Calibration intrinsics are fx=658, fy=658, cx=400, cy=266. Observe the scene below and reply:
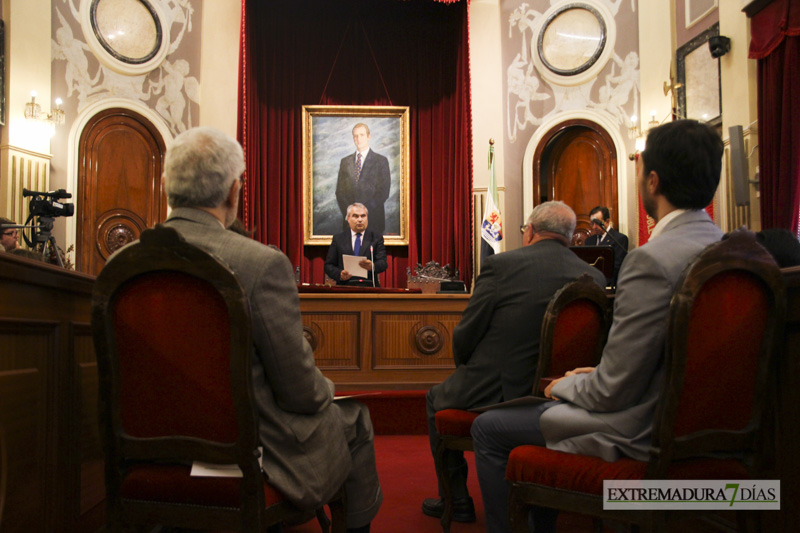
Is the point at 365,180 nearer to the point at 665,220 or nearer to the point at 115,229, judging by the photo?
the point at 115,229

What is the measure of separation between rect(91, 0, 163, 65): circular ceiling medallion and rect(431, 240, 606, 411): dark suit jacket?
6.04 meters

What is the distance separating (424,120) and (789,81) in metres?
3.67

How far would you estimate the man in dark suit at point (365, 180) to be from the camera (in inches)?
297

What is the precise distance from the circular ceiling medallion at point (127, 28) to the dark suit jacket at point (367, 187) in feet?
7.92

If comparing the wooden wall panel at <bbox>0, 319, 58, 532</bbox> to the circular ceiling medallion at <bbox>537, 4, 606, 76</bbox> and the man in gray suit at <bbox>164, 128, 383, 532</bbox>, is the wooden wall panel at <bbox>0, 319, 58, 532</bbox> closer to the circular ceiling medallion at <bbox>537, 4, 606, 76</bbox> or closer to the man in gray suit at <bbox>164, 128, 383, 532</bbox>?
the man in gray suit at <bbox>164, 128, 383, 532</bbox>

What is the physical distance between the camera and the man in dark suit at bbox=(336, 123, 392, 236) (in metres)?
7.54

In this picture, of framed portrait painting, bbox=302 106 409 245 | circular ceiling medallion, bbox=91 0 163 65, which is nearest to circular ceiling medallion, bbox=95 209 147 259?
circular ceiling medallion, bbox=91 0 163 65

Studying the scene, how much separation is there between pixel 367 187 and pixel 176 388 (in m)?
6.23

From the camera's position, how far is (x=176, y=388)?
142 centimetres

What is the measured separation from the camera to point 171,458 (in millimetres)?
1461

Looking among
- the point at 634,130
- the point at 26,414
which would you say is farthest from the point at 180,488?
the point at 634,130

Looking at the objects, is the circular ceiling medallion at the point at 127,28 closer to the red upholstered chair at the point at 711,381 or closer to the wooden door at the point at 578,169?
the wooden door at the point at 578,169

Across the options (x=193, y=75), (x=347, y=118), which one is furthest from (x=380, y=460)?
(x=193, y=75)

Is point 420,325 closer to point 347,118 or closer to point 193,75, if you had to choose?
point 347,118
